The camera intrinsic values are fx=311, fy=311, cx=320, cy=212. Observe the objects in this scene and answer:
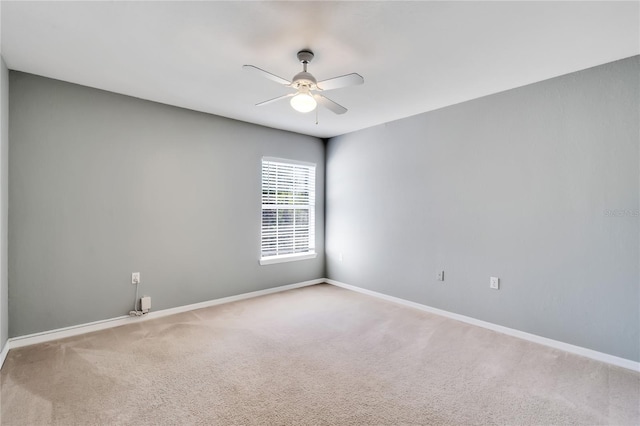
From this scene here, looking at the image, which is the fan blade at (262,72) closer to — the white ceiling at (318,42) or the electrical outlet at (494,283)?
the white ceiling at (318,42)

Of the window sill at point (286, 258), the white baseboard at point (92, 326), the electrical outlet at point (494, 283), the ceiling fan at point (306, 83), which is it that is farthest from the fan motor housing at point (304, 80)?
the white baseboard at point (92, 326)

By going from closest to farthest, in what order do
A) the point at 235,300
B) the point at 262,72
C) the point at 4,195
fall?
the point at 262,72 → the point at 4,195 → the point at 235,300

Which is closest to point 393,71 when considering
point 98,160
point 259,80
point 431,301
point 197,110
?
point 259,80

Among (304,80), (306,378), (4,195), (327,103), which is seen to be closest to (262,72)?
(304,80)

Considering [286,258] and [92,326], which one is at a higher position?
[286,258]

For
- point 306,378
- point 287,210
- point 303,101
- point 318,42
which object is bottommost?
point 306,378

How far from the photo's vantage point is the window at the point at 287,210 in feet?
15.1

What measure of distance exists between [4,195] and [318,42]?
290cm

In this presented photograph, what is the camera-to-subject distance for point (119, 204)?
3.32m

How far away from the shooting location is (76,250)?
3.08 meters

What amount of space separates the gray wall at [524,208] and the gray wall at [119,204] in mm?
2007

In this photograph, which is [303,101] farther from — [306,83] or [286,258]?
[286,258]

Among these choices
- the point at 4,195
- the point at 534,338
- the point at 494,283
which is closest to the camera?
the point at 4,195

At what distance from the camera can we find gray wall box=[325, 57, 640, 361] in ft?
8.36
